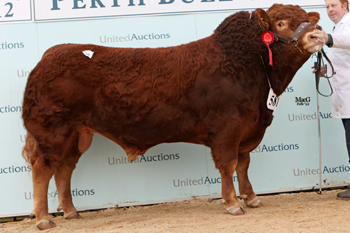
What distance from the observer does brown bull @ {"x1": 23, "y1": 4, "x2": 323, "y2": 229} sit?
351 centimetres

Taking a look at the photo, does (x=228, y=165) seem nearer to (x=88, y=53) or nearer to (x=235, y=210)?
(x=235, y=210)

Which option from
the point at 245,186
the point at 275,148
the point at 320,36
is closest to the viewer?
the point at 320,36

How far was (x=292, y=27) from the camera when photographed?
349 cm

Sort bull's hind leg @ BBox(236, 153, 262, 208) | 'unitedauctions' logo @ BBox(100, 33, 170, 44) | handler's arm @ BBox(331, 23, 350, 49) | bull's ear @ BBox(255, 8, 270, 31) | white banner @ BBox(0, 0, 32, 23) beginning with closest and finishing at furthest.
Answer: bull's ear @ BBox(255, 8, 270, 31), handler's arm @ BBox(331, 23, 350, 49), bull's hind leg @ BBox(236, 153, 262, 208), white banner @ BBox(0, 0, 32, 23), 'unitedauctions' logo @ BBox(100, 33, 170, 44)

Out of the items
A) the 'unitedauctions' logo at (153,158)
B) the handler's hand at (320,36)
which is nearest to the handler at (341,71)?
the handler's hand at (320,36)

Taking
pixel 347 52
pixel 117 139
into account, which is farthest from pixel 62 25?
pixel 347 52

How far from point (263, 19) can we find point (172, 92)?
1151 mm

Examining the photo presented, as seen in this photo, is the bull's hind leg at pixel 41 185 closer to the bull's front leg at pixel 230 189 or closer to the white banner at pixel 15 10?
the bull's front leg at pixel 230 189

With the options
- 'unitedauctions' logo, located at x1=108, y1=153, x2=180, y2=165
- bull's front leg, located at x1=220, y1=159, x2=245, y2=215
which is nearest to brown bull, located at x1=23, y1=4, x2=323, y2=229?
bull's front leg, located at x1=220, y1=159, x2=245, y2=215

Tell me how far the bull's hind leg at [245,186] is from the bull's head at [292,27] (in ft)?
4.37

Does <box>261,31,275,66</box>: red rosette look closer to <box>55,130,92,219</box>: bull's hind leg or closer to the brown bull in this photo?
the brown bull

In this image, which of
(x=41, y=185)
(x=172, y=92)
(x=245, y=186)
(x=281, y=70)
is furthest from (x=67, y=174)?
(x=281, y=70)

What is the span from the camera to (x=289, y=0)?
4.80 metres

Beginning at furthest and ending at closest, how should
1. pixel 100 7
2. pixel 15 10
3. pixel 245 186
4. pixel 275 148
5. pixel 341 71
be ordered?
pixel 275 148 → pixel 100 7 → pixel 15 10 → pixel 341 71 → pixel 245 186
